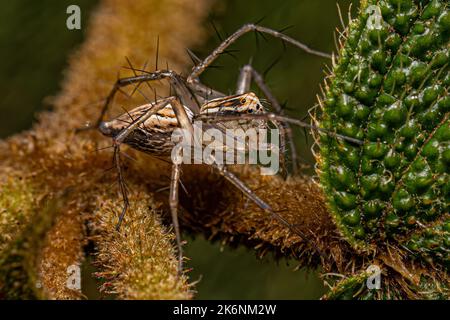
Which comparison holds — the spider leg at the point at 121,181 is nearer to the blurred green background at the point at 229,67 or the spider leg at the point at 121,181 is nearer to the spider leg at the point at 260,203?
the spider leg at the point at 260,203

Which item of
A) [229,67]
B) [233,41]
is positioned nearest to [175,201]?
[233,41]

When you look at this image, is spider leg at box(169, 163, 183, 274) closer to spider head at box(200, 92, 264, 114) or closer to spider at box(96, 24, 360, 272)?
spider at box(96, 24, 360, 272)

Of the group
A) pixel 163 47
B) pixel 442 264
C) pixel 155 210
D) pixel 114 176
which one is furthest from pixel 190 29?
pixel 442 264

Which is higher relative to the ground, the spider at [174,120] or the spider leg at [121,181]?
the spider at [174,120]

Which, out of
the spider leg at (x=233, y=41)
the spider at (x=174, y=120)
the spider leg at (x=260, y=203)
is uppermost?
the spider leg at (x=233, y=41)

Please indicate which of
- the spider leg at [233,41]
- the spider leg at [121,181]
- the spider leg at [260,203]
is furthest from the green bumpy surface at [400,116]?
the spider leg at [233,41]

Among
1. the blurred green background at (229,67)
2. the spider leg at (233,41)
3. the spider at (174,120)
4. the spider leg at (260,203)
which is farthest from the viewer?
the blurred green background at (229,67)

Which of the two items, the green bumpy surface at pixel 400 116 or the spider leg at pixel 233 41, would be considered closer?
the green bumpy surface at pixel 400 116
